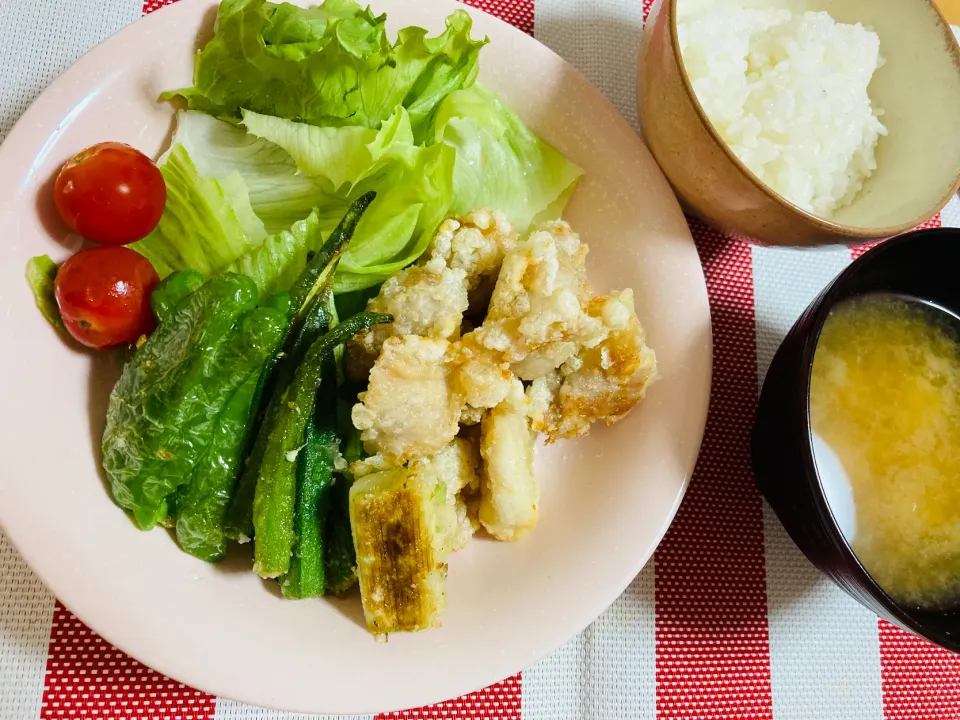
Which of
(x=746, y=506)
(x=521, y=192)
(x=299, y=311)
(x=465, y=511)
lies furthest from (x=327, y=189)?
(x=746, y=506)

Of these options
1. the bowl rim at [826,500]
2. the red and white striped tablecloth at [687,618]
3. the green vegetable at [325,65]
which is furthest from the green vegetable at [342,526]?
the bowl rim at [826,500]

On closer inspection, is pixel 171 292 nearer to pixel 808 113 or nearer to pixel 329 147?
pixel 329 147

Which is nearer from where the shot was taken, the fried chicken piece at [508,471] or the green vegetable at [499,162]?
the fried chicken piece at [508,471]

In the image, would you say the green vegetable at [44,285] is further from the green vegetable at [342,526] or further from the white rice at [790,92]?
the white rice at [790,92]

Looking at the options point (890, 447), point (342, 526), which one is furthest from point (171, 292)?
point (890, 447)

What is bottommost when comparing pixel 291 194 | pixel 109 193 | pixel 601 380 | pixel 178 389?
pixel 601 380

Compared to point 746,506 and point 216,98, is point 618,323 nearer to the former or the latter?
point 746,506

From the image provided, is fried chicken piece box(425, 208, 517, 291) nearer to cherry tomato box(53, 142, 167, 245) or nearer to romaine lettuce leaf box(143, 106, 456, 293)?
romaine lettuce leaf box(143, 106, 456, 293)
